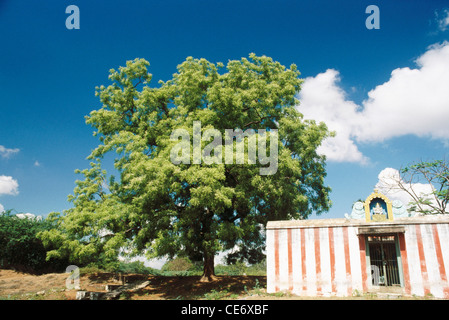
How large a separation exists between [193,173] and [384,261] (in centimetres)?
936

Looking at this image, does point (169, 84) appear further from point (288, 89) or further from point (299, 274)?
point (299, 274)

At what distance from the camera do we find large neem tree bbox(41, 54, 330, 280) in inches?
551

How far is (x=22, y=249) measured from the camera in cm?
2166

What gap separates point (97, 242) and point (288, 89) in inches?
540

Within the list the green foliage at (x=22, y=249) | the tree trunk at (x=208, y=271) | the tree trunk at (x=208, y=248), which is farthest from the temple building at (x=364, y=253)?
the green foliage at (x=22, y=249)

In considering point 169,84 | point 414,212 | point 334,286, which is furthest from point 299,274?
point 414,212

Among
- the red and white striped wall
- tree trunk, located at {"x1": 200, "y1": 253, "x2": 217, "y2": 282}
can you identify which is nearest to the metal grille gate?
the red and white striped wall

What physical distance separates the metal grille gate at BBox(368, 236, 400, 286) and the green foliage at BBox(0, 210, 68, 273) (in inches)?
867

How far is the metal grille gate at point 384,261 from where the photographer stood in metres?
12.3

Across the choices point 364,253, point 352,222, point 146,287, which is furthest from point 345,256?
point 146,287

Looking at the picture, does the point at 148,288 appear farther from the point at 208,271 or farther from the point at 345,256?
the point at 345,256

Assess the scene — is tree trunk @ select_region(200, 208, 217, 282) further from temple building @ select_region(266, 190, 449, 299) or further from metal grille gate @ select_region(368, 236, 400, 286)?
A: metal grille gate @ select_region(368, 236, 400, 286)

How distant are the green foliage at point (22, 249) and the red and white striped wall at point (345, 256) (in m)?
18.2

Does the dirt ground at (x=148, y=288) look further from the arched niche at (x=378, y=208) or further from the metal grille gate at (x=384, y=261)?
the arched niche at (x=378, y=208)
